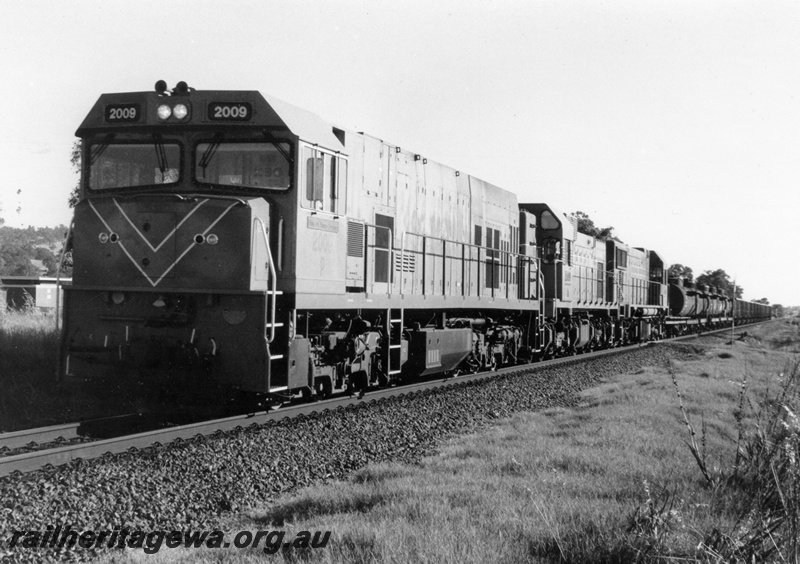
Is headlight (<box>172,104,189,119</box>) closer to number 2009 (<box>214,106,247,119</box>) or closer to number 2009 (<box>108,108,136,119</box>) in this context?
number 2009 (<box>214,106,247,119</box>)

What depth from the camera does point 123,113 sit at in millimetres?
8094

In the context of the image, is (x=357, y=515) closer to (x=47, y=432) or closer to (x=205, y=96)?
(x=47, y=432)

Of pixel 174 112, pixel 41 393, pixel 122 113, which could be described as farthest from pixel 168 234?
pixel 41 393

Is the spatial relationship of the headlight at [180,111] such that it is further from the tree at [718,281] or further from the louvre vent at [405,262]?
the tree at [718,281]

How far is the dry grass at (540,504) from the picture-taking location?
3.78 m

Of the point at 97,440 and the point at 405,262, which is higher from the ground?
the point at 405,262

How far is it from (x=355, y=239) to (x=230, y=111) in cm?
249

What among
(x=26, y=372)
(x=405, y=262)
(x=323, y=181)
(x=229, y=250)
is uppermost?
(x=323, y=181)

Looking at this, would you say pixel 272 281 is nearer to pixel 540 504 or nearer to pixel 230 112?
pixel 230 112

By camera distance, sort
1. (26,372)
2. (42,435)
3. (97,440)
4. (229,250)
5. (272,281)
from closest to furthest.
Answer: (97,440)
(42,435)
(229,250)
(272,281)
(26,372)

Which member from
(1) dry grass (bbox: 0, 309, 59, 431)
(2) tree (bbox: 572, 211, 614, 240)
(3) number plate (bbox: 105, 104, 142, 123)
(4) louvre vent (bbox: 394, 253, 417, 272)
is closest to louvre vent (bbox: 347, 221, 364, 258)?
(4) louvre vent (bbox: 394, 253, 417, 272)

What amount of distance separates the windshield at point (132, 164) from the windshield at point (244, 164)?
1.11ft

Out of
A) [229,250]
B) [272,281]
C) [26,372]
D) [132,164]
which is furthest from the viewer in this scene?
[26,372]

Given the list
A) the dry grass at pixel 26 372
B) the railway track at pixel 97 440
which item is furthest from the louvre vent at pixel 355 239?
the dry grass at pixel 26 372
